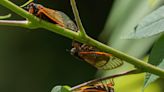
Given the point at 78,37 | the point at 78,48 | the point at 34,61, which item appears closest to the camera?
the point at 78,37

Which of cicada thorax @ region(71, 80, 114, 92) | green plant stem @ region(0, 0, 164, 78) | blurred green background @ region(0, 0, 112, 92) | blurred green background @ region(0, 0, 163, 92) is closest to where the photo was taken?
green plant stem @ region(0, 0, 164, 78)

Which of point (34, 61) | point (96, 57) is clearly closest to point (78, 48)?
point (96, 57)

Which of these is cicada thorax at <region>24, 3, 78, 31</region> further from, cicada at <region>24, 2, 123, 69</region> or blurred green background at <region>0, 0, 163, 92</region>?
blurred green background at <region>0, 0, 163, 92</region>

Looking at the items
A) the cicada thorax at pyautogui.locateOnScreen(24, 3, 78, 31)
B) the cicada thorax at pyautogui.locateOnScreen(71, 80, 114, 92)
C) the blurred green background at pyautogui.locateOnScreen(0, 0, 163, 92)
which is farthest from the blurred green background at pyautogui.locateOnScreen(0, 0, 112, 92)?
the cicada thorax at pyautogui.locateOnScreen(24, 3, 78, 31)

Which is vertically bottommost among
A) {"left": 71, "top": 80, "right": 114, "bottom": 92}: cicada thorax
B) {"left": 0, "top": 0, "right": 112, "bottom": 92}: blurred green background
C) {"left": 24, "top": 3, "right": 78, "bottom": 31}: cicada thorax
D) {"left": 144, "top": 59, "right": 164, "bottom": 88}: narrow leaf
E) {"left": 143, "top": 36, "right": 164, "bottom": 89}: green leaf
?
{"left": 0, "top": 0, "right": 112, "bottom": 92}: blurred green background

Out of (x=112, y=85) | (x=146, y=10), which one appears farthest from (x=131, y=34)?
(x=146, y=10)

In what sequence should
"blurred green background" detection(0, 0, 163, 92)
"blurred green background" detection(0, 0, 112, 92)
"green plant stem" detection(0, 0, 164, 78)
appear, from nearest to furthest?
1. "green plant stem" detection(0, 0, 164, 78)
2. "blurred green background" detection(0, 0, 163, 92)
3. "blurred green background" detection(0, 0, 112, 92)

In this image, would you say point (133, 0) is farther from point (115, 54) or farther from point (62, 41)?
point (62, 41)

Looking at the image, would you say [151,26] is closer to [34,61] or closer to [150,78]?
[150,78]
